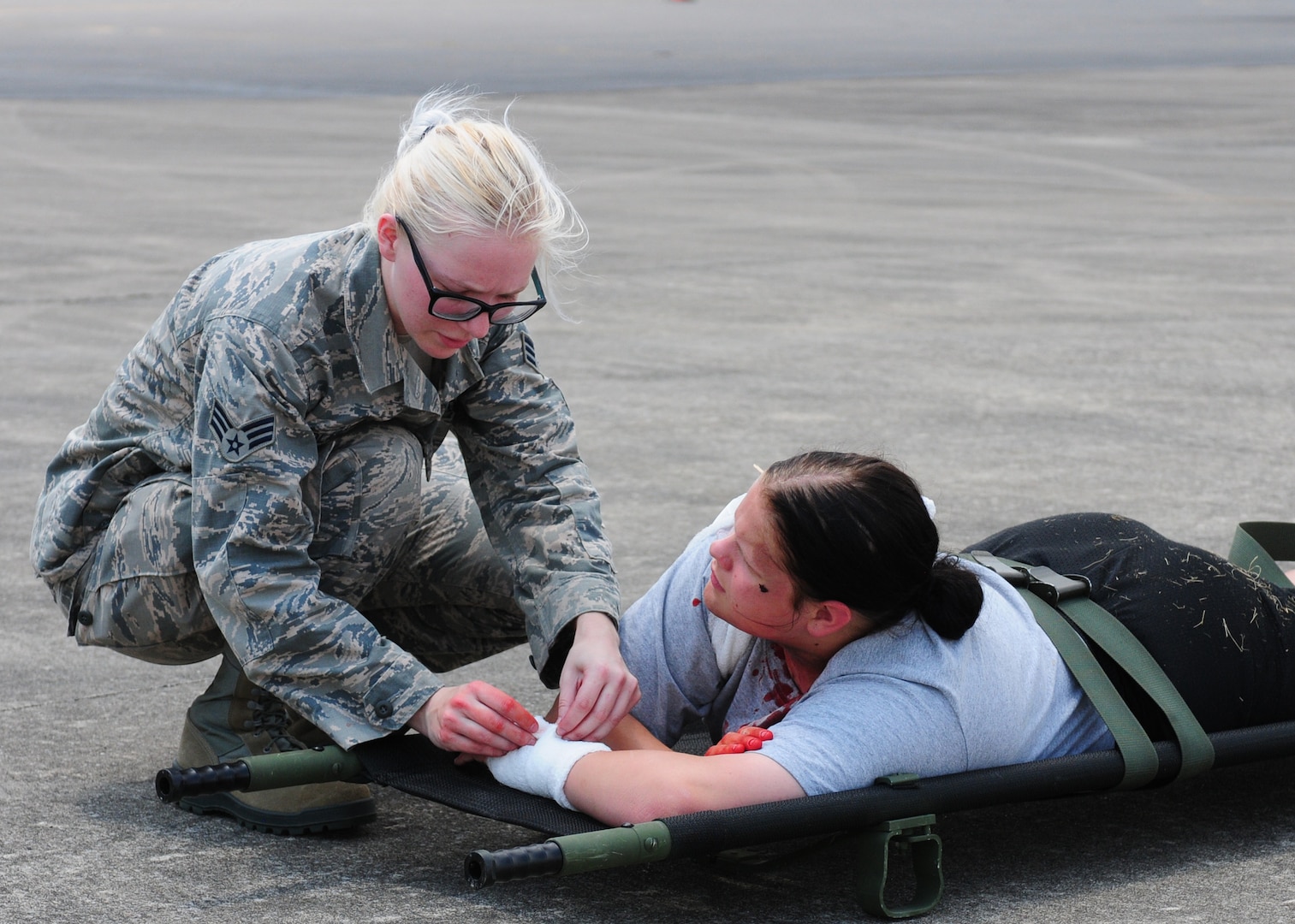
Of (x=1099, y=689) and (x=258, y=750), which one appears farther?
(x=258, y=750)

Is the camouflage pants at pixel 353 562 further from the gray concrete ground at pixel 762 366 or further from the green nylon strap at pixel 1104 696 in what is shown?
the green nylon strap at pixel 1104 696

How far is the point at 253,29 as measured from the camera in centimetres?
4072

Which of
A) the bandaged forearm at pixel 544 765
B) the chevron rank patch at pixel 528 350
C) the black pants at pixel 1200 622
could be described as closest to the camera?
the bandaged forearm at pixel 544 765

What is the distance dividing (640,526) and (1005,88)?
63.6 ft

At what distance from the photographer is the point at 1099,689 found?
10.2 ft

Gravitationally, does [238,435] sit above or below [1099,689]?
above

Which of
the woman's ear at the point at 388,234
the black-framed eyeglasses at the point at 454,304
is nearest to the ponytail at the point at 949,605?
the black-framed eyeglasses at the point at 454,304

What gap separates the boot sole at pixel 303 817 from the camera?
10.6 feet

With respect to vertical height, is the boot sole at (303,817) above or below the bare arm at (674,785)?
below

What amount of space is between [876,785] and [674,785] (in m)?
0.29

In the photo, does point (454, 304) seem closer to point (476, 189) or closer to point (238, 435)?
point (476, 189)

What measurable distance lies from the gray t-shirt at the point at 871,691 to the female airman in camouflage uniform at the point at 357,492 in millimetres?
129

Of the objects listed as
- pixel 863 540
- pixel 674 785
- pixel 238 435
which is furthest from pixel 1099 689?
pixel 238 435

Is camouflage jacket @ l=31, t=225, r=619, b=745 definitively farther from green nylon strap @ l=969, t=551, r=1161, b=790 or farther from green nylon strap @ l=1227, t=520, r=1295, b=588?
green nylon strap @ l=1227, t=520, r=1295, b=588
